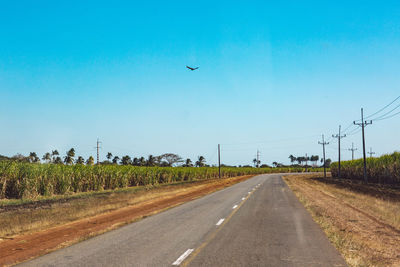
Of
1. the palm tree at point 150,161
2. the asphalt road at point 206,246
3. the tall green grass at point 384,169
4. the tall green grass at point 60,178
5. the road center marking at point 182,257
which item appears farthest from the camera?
the palm tree at point 150,161

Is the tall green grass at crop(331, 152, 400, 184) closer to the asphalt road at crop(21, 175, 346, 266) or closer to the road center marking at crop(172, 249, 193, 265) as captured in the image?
the asphalt road at crop(21, 175, 346, 266)

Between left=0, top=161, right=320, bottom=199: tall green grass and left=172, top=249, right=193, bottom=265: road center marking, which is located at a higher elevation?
left=0, top=161, right=320, bottom=199: tall green grass

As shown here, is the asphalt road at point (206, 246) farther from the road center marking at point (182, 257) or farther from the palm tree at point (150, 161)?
the palm tree at point (150, 161)

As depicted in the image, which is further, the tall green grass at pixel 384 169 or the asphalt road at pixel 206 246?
the tall green grass at pixel 384 169

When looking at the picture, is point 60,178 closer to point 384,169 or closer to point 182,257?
point 182,257

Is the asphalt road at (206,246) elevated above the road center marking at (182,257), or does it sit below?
below

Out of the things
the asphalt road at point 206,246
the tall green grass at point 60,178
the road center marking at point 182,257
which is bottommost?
the asphalt road at point 206,246

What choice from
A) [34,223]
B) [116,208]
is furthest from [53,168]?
[34,223]

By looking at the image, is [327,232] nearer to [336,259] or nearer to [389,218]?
[336,259]

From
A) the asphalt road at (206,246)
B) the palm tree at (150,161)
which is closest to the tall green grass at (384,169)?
the asphalt road at (206,246)

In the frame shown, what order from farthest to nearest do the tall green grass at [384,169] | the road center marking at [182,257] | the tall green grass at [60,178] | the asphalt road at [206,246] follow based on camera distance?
1. the tall green grass at [384,169]
2. the tall green grass at [60,178]
3. the asphalt road at [206,246]
4. the road center marking at [182,257]

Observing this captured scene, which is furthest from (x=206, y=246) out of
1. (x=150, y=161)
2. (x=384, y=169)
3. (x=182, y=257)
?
(x=150, y=161)

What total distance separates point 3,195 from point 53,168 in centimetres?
434

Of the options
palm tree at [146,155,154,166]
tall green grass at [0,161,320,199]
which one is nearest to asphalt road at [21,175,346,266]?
tall green grass at [0,161,320,199]
